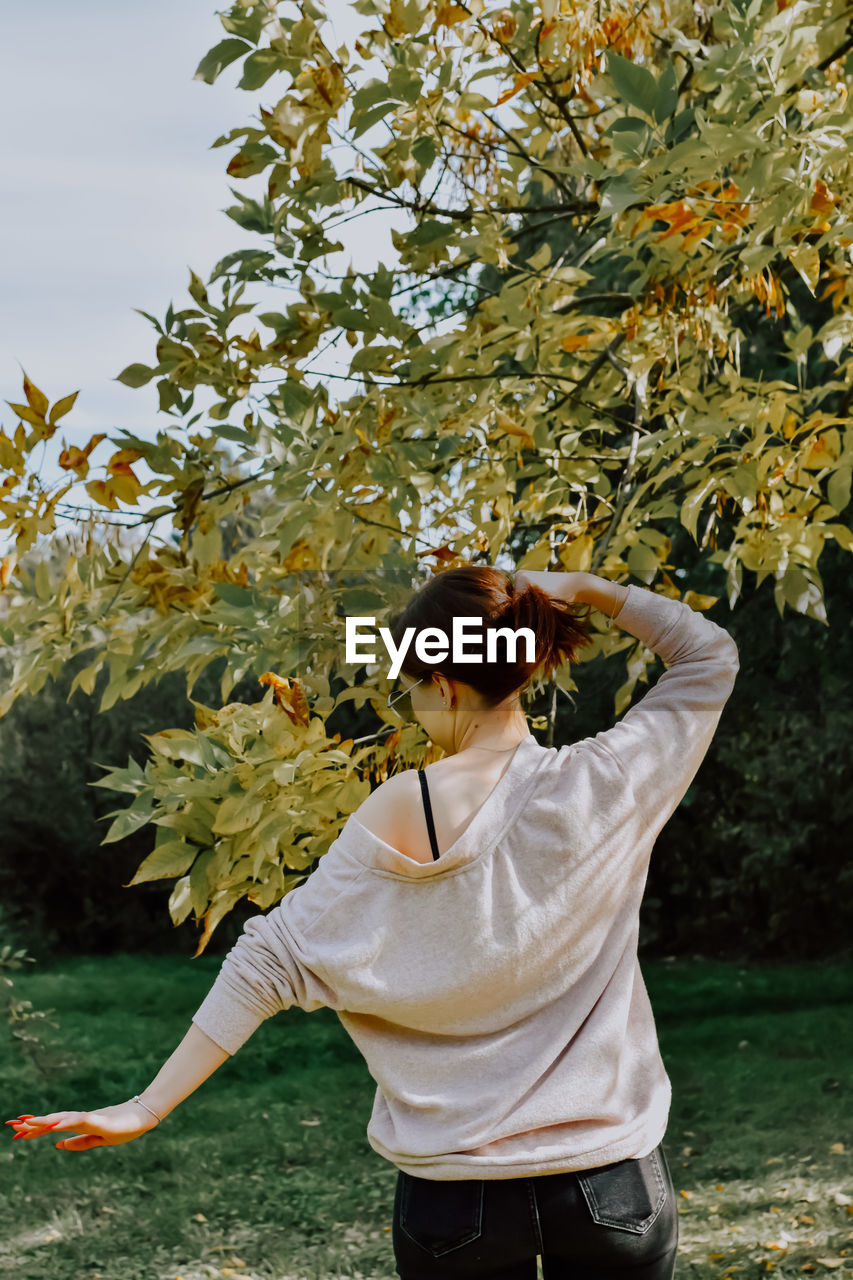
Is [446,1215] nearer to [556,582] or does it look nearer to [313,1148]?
[556,582]

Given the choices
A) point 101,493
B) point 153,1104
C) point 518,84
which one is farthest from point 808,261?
point 153,1104

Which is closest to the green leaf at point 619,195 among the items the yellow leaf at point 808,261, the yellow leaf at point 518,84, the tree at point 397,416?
the tree at point 397,416

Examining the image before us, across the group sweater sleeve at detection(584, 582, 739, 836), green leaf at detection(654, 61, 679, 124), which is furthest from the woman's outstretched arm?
green leaf at detection(654, 61, 679, 124)

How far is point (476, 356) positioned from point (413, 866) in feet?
5.27

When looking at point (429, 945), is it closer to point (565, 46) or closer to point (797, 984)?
point (565, 46)

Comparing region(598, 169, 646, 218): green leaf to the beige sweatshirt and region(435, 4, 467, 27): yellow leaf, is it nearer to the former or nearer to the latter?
the beige sweatshirt

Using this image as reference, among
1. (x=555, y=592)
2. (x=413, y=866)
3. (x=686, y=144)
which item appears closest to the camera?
(x=413, y=866)

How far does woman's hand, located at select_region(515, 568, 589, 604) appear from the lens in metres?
1.46

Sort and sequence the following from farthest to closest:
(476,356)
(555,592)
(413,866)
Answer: (476,356) → (555,592) → (413,866)

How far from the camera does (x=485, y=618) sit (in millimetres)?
1355

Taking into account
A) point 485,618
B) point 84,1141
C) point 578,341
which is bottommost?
point 84,1141

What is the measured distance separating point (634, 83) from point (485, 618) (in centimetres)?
85

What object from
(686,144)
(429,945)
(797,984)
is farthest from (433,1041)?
(797,984)

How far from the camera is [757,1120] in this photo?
6602 mm
